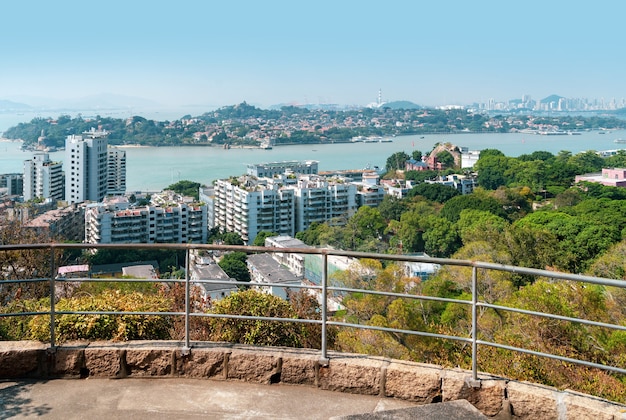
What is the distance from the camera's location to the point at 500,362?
121 inches

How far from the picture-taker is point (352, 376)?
2248mm

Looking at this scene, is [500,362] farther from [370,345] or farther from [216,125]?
[216,125]

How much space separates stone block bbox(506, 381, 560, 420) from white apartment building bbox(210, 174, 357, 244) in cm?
3793

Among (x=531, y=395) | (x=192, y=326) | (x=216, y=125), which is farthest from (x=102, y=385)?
(x=216, y=125)

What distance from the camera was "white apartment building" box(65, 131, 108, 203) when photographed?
4812 cm

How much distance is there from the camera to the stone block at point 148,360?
2.36m

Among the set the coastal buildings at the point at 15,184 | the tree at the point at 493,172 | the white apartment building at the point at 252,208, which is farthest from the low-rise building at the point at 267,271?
the coastal buildings at the point at 15,184

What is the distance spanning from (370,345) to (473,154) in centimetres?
6234

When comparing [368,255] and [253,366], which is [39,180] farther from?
[368,255]

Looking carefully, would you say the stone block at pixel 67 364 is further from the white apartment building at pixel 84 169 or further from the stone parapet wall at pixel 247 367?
the white apartment building at pixel 84 169

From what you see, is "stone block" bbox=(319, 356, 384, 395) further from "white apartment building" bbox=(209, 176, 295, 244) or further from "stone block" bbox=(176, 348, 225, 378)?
"white apartment building" bbox=(209, 176, 295, 244)

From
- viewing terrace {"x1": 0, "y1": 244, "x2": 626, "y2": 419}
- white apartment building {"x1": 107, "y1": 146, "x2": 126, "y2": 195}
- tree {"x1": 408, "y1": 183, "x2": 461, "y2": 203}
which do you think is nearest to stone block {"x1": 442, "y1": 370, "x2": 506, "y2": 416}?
viewing terrace {"x1": 0, "y1": 244, "x2": 626, "y2": 419}

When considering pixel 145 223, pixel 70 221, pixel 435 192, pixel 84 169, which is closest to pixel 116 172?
A: pixel 84 169

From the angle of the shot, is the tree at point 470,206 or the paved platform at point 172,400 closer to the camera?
the paved platform at point 172,400
